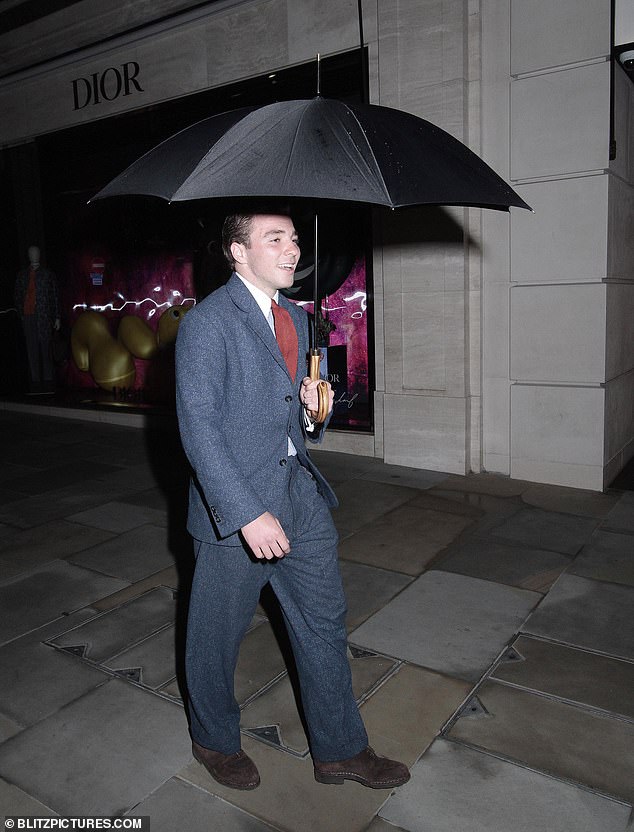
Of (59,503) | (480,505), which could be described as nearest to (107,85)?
(59,503)

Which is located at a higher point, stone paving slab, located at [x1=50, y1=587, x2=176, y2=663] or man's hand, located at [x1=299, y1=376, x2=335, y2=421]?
man's hand, located at [x1=299, y1=376, x2=335, y2=421]

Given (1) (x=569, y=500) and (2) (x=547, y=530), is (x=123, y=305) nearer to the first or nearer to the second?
(1) (x=569, y=500)

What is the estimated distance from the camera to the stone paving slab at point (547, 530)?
16.1 ft

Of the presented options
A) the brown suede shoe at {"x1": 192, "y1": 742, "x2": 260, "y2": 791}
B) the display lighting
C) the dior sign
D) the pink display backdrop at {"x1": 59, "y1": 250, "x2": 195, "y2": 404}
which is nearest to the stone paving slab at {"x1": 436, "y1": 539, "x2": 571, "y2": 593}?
the brown suede shoe at {"x1": 192, "y1": 742, "x2": 260, "y2": 791}

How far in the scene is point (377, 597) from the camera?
163 inches

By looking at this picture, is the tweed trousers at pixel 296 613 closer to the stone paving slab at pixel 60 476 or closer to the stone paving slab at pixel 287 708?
the stone paving slab at pixel 287 708

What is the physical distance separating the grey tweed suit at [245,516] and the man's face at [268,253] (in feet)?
0.24

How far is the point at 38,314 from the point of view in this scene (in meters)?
10.8

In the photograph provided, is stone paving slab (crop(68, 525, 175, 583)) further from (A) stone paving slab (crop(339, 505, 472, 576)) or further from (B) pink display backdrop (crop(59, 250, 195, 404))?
(B) pink display backdrop (crop(59, 250, 195, 404))

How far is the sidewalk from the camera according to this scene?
2.52 meters

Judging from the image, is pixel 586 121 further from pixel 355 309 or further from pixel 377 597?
pixel 377 597

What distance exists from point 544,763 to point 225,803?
116 cm

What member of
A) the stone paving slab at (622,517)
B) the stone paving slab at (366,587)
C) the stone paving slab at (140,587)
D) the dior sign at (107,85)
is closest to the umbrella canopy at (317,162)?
the stone paving slab at (366,587)

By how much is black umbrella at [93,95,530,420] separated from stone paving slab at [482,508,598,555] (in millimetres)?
2867
